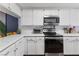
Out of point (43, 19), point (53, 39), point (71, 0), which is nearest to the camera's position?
point (71, 0)

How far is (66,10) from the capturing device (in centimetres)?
449

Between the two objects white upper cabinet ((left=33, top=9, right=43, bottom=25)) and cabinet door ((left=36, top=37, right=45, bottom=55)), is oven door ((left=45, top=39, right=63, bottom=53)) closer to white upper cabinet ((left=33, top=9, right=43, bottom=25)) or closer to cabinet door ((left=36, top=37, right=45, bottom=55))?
cabinet door ((left=36, top=37, right=45, bottom=55))

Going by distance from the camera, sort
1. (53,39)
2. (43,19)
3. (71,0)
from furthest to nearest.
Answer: (43,19)
(53,39)
(71,0)

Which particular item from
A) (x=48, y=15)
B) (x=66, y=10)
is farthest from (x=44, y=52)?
(x=66, y=10)

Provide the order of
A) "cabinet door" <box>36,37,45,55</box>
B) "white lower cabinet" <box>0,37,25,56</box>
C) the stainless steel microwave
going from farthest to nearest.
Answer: the stainless steel microwave < "cabinet door" <box>36,37,45,55</box> < "white lower cabinet" <box>0,37,25,56</box>

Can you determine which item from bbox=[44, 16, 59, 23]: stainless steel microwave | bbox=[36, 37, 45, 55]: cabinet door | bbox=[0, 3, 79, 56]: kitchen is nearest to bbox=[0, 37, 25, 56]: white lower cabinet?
bbox=[0, 3, 79, 56]: kitchen

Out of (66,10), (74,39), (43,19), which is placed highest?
(66,10)

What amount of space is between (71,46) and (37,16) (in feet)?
5.04

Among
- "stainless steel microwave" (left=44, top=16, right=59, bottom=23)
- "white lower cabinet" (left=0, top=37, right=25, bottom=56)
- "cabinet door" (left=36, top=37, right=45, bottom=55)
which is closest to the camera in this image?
"white lower cabinet" (left=0, top=37, right=25, bottom=56)

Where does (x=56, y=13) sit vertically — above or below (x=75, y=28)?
above

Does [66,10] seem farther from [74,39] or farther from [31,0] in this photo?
[31,0]

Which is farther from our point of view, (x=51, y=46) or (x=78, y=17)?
(x=78, y=17)

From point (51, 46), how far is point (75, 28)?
133 cm

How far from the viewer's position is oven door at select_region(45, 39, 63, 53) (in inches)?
158
